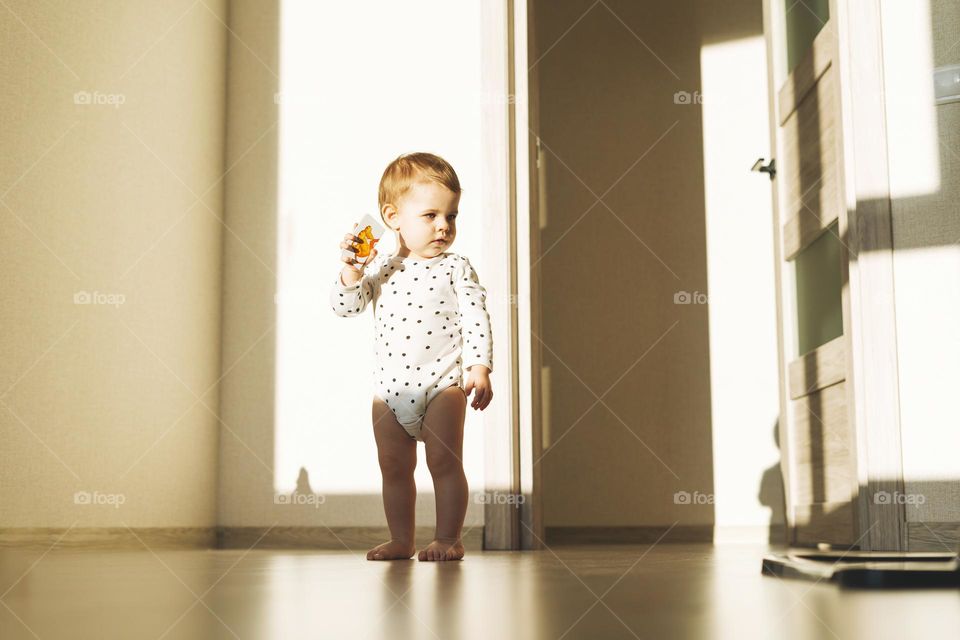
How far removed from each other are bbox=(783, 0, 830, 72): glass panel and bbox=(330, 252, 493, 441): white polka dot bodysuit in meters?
1.41

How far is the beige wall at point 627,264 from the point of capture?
12.0 feet

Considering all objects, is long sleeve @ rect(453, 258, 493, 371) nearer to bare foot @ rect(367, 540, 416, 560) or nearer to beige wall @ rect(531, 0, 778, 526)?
bare foot @ rect(367, 540, 416, 560)

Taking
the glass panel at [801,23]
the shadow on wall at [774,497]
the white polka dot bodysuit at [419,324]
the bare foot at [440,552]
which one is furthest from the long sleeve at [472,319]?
the shadow on wall at [774,497]

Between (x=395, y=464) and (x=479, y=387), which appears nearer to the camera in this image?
(x=479, y=387)

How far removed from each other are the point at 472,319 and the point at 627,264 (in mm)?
2049

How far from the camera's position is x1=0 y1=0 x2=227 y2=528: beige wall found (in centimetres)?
215

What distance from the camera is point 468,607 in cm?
76

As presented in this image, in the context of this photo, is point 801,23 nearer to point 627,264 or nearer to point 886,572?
point 627,264

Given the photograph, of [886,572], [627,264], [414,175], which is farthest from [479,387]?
[627,264]

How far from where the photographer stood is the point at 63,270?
227cm

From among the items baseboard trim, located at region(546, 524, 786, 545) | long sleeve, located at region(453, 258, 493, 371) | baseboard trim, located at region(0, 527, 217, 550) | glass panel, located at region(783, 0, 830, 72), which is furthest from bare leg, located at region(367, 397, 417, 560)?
baseboard trim, located at region(546, 524, 786, 545)

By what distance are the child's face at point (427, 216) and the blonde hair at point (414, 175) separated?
0.03ft

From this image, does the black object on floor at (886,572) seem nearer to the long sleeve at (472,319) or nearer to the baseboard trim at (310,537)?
the long sleeve at (472,319)

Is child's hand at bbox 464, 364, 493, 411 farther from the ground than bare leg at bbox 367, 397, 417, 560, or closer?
farther from the ground
